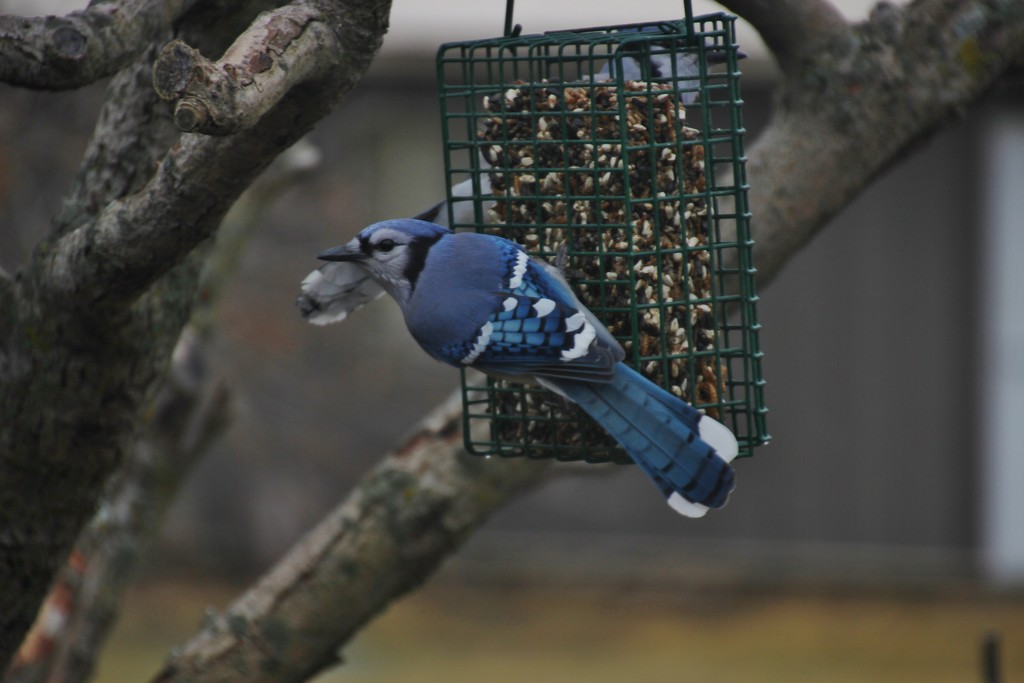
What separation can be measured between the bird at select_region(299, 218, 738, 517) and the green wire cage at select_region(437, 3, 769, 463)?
13cm

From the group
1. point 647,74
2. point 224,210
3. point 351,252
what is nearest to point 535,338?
point 351,252

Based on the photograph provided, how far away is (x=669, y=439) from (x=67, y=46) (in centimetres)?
143

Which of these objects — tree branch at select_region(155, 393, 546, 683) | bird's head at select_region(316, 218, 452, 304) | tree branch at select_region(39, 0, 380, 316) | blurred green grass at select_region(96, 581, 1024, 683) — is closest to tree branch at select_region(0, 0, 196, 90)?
tree branch at select_region(39, 0, 380, 316)

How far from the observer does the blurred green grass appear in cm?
891

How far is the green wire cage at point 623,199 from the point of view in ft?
9.68

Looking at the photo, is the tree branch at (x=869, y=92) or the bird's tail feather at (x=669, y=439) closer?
the bird's tail feather at (x=669, y=439)

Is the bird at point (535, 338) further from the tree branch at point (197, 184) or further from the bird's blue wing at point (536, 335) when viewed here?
the tree branch at point (197, 184)

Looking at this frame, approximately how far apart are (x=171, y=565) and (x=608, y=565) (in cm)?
361

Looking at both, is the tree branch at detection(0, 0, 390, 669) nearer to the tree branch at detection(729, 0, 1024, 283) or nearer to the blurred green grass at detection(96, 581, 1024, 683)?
the tree branch at detection(729, 0, 1024, 283)

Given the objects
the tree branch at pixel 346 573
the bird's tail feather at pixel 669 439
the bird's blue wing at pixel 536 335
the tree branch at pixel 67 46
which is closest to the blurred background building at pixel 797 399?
the tree branch at pixel 346 573

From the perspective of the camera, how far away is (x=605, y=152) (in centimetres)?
297

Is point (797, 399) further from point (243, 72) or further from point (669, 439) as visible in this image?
point (243, 72)

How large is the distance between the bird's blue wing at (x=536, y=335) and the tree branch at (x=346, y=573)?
657 mm

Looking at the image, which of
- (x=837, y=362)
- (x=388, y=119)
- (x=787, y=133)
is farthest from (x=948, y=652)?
(x=787, y=133)
